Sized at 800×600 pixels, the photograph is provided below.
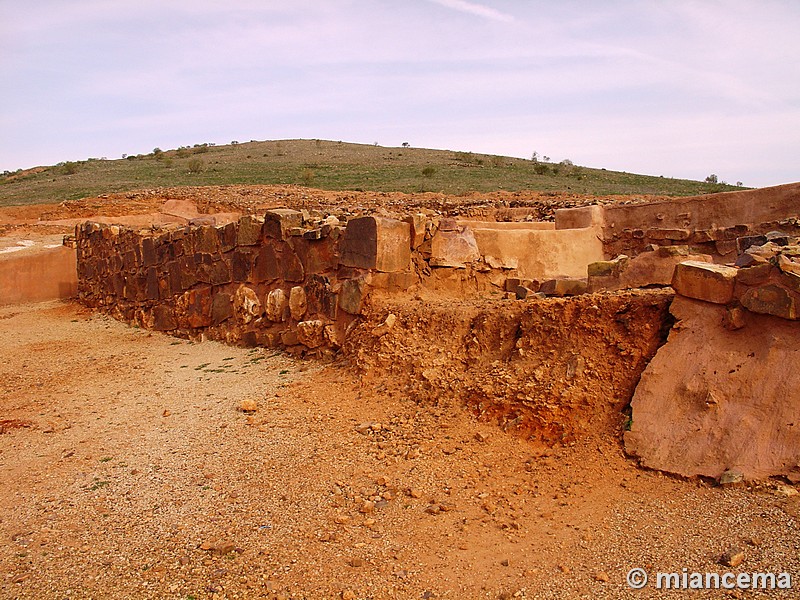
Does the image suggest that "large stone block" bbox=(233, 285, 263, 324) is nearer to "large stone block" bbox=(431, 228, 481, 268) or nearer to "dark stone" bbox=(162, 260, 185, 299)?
"dark stone" bbox=(162, 260, 185, 299)

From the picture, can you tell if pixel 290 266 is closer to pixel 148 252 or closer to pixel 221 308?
pixel 221 308

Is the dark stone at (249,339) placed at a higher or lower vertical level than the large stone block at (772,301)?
lower

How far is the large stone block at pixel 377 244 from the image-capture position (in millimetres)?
6840

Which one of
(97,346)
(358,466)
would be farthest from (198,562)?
(97,346)

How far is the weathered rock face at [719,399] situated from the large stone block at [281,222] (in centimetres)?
491

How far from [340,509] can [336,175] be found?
26799mm

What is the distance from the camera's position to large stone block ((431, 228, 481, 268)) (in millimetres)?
7309

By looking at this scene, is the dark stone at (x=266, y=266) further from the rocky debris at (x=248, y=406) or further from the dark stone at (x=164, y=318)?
the rocky debris at (x=248, y=406)

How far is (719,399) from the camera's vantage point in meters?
3.97

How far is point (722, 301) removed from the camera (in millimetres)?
4297

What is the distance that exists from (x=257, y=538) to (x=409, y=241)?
13.3 ft

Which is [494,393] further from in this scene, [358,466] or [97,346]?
[97,346]

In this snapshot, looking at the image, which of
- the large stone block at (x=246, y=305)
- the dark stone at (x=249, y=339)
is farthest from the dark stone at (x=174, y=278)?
the dark stone at (x=249, y=339)

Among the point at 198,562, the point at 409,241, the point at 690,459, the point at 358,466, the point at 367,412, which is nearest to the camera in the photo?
the point at 198,562
